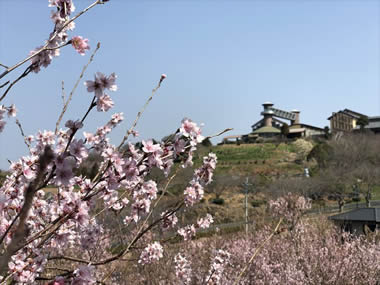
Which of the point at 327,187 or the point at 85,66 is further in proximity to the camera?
the point at 327,187

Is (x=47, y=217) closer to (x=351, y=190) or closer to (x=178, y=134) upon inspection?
(x=178, y=134)

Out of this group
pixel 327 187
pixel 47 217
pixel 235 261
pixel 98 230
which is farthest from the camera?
pixel 327 187

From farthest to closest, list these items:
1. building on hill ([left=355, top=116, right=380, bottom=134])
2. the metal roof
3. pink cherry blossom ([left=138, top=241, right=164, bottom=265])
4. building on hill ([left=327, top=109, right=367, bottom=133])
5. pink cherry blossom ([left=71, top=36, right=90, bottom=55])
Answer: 1. building on hill ([left=327, top=109, right=367, bottom=133])
2. building on hill ([left=355, top=116, right=380, bottom=134])
3. the metal roof
4. pink cherry blossom ([left=138, top=241, right=164, bottom=265])
5. pink cherry blossom ([left=71, top=36, right=90, bottom=55])

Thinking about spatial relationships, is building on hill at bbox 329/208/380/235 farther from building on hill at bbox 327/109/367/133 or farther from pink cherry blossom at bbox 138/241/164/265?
building on hill at bbox 327/109/367/133

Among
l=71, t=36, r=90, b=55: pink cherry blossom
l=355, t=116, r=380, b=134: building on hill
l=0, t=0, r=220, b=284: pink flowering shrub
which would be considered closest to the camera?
l=0, t=0, r=220, b=284: pink flowering shrub

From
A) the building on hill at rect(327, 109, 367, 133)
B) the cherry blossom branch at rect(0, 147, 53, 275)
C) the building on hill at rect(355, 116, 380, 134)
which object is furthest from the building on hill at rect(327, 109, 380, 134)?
the cherry blossom branch at rect(0, 147, 53, 275)

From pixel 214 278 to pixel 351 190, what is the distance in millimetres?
36436

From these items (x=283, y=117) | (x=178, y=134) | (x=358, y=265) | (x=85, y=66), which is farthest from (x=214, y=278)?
(x=283, y=117)

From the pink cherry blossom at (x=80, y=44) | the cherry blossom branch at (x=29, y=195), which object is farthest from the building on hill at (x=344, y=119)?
the cherry blossom branch at (x=29, y=195)

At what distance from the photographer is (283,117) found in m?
92.8

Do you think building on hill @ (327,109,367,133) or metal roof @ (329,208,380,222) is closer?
metal roof @ (329,208,380,222)

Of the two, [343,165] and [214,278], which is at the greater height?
[343,165]

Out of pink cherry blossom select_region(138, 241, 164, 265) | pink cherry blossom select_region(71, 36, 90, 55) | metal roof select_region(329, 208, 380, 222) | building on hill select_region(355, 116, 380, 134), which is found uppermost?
building on hill select_region(355, 116, 380, 134)

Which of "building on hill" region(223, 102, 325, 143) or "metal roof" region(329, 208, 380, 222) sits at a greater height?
"building on hill" region(223, 102, 325, 143)
